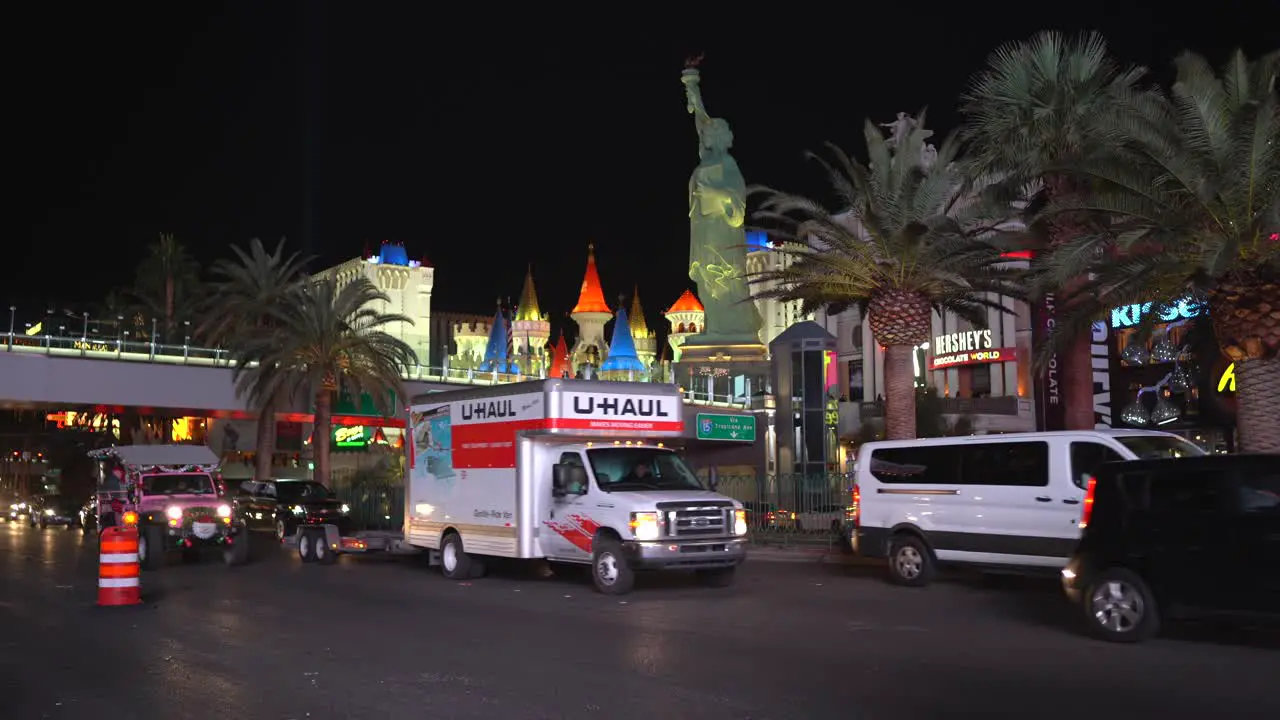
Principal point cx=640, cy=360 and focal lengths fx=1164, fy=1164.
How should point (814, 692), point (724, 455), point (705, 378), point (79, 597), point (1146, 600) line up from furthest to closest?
point (705, 378), point (724, 455), point (79, 597), point (1146, 600), point (814, 692)

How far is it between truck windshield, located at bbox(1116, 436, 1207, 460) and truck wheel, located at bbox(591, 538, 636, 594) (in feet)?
21.1

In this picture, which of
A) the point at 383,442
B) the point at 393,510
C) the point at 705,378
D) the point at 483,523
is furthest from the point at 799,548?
the point at 383,442

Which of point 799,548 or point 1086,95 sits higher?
point 1086,95

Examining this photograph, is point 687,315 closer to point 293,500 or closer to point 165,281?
point 165,281

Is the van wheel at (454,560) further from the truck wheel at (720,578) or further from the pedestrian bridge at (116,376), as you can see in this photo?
the pedestrian bridge at (116,376)

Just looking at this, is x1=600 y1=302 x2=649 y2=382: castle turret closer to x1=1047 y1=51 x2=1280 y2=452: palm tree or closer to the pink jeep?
the pink jeep

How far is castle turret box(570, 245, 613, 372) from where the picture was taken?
114 m

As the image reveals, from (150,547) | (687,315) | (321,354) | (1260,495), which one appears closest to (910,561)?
(1260,495)

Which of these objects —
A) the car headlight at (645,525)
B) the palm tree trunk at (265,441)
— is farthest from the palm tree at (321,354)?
the car headlight at (645,525)

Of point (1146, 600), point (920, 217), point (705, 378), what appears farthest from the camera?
point (705, 378)

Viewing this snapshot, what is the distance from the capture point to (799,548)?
23156mm

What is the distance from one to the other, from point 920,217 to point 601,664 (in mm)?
14468

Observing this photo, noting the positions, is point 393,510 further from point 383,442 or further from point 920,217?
point 383,442

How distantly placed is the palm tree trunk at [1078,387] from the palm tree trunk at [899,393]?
9.68ft
